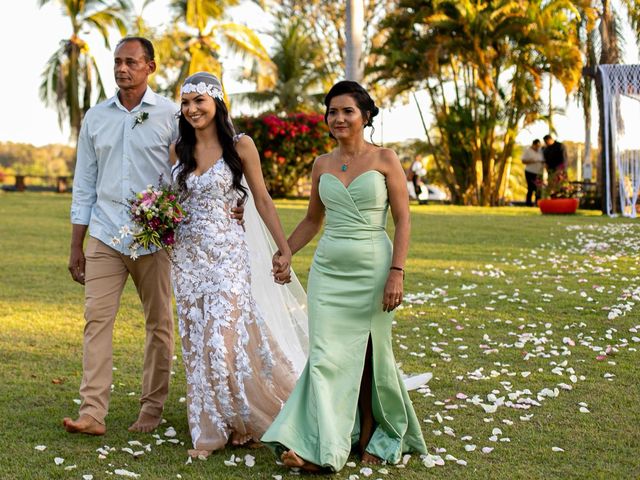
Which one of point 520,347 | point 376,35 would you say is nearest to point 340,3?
point 376,35

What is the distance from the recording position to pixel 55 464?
4.64 m

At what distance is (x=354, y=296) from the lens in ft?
15.2

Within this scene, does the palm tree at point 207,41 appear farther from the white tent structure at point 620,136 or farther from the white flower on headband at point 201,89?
the white flower on headband at point 201,89

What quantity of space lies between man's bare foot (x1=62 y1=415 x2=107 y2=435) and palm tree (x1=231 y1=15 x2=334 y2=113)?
34680 millimetres

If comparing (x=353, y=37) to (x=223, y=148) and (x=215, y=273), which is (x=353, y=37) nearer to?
(x=223, y=148)

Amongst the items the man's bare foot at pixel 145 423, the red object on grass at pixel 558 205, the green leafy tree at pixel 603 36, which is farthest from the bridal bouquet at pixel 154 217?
the green leafy tree at pixel 603 36

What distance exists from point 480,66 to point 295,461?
25.1m

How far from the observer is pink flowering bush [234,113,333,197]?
94.0 feet

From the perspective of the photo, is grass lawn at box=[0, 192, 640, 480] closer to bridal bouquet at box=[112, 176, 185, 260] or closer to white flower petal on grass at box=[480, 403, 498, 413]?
white flower petal on grass at box=[480, 403, 498, 413]

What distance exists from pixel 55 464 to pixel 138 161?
5.71 ft

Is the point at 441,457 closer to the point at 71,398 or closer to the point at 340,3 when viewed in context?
the point at 71,398

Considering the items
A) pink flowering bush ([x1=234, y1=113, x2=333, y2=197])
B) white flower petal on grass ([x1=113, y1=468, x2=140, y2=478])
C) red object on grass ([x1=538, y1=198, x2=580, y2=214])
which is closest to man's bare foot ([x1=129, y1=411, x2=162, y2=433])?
white flower petal on grass ([x1=113, y1=468, x2=140, y2=478])

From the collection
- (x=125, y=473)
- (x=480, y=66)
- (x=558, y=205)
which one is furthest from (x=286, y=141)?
(x=125, y=473)

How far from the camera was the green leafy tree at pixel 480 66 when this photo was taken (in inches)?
1075
